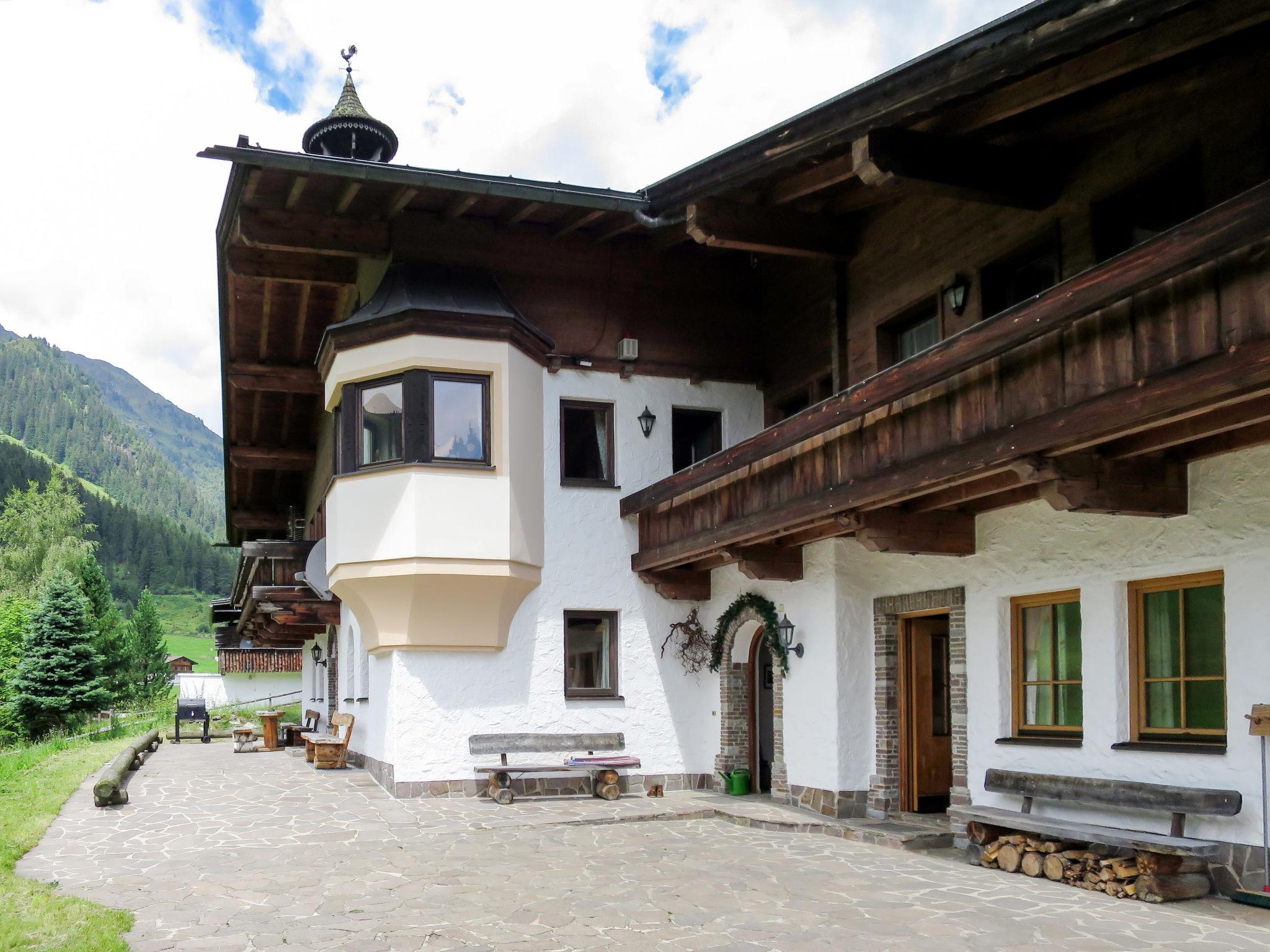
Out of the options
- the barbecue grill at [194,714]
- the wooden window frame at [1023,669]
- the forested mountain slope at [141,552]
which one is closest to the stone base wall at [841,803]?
the wooden window frame at [1023,669]

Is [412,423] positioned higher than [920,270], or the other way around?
[920,270]

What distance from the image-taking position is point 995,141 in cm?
998

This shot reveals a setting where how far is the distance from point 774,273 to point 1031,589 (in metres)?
6.78

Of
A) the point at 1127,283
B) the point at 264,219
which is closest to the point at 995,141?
the point at 1127,283

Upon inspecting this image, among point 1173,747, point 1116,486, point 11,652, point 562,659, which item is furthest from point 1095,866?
point 11,652

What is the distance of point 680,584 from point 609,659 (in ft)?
4.29

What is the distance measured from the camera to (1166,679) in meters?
8.95

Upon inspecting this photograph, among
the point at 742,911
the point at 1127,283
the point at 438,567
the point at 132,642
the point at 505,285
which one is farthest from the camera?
the point at 132,642

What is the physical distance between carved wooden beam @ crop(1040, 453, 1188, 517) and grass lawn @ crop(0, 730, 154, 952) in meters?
6.40

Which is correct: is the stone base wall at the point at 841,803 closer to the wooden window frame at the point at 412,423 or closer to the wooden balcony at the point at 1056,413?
the wooden balcony at the point at 1056,413

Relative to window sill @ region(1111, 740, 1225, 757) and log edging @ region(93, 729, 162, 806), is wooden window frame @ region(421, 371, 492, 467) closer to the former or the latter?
log edging @ region(93, 729, 162, 806)

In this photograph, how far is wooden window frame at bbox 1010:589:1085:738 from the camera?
9922mm

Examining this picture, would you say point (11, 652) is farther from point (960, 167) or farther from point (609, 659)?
point (960, 167)

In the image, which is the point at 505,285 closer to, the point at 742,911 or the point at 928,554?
the point at 928,554
